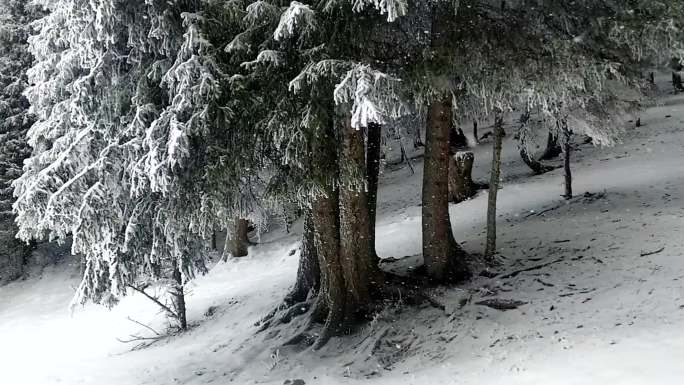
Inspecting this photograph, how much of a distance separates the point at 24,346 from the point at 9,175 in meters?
6.65

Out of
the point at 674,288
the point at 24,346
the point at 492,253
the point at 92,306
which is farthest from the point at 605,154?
the point at 24,346

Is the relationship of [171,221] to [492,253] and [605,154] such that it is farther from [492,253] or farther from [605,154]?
[605,154]

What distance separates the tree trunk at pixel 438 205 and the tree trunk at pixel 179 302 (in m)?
5.80

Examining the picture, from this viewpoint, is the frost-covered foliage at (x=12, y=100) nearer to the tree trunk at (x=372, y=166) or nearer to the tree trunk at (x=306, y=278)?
the tree trunk at (x=306, y=278)

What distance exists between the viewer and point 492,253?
10.5 meters

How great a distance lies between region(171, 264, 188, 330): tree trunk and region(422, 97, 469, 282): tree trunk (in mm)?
5799

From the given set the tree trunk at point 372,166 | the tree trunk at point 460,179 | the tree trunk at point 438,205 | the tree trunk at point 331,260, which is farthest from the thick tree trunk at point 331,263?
the tree trunk at point 460,179

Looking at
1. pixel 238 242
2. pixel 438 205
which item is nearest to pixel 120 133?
pixel 438 205

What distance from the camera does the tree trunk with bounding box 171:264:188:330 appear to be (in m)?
12.3

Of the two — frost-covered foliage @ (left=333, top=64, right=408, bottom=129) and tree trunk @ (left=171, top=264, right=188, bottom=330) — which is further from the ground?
frost-covered foliage @ (left=333, top=64, right=408, bottom=129)

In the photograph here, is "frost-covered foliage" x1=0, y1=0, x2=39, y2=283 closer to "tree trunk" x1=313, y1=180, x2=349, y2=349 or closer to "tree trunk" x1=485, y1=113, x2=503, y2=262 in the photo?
"tree trunk" x1=313, y1=180, x2=349, y2=349

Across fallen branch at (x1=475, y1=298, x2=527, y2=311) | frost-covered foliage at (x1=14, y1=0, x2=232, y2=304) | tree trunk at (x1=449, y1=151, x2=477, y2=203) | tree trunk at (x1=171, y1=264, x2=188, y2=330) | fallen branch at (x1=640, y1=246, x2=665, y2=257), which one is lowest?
tree trunk at (x1=171, y1=264, x2=188, y2=330)

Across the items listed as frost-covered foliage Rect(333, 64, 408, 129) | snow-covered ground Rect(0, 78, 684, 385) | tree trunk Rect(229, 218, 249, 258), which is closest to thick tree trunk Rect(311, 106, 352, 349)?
snow-covered ground Rect(0, 78, 684, 385)

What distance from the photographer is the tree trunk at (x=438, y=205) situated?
952 centimetres
